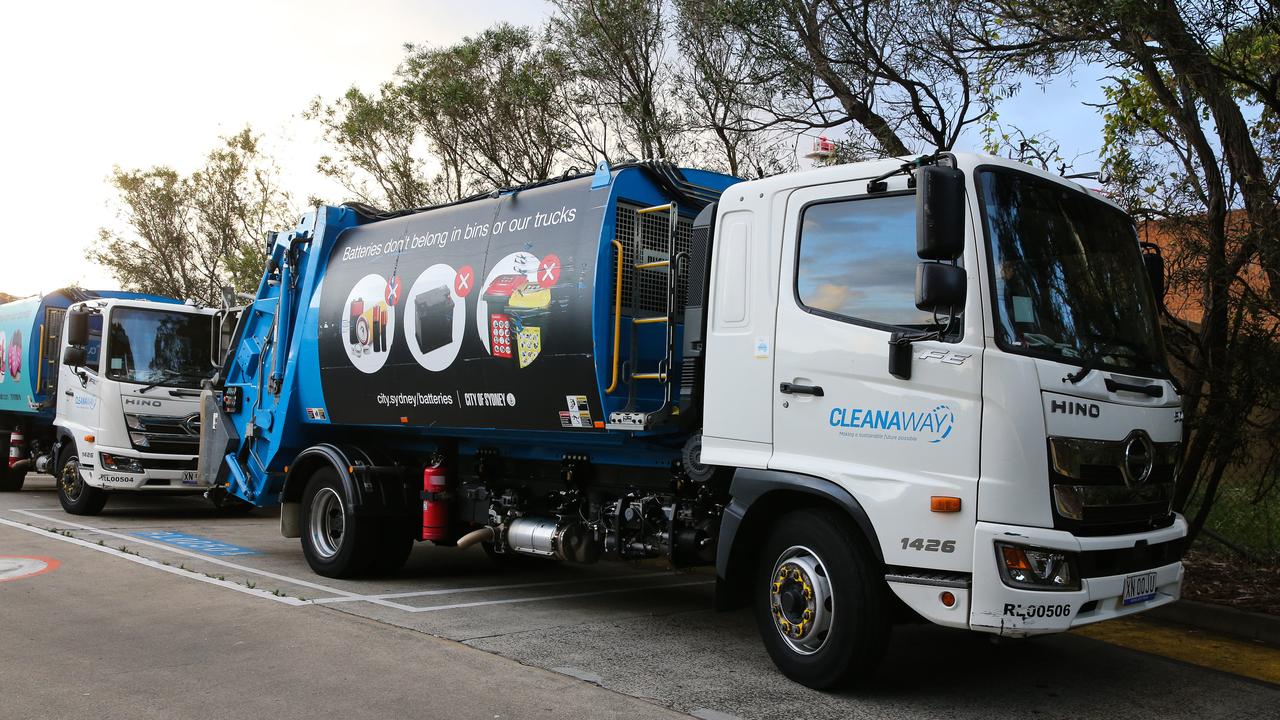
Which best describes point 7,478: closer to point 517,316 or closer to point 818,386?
point 517,316

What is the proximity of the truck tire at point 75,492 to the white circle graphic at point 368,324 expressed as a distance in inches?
250

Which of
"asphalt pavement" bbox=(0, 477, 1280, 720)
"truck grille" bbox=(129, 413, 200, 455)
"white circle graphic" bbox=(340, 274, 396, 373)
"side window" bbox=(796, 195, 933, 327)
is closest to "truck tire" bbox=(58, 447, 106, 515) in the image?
"truck grille" bbox=(129, 413, 200, 455)

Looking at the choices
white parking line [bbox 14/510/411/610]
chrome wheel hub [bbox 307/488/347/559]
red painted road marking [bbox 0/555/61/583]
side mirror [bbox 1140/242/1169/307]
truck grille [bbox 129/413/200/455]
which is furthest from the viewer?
truck grille [bbox 129/413/200/455]

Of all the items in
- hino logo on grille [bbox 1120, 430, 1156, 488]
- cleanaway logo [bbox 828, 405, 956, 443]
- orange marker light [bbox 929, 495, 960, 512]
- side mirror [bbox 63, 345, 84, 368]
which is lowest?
orange marker light [bbox 929, 495, 960, 512]

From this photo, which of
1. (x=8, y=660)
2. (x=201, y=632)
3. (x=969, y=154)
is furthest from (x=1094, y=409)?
(x=8, y=660)

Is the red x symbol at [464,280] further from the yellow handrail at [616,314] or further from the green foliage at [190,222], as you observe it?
the green foliage at [190,222]

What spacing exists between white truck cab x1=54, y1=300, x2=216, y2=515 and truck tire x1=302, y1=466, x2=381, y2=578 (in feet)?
15.3

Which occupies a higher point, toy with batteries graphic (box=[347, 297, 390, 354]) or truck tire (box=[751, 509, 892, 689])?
toy with batteries graphic (box=[347, 297, 390, 354])

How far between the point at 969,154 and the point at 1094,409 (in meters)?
1.39

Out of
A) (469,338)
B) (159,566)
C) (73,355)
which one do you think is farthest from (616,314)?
(73,355)

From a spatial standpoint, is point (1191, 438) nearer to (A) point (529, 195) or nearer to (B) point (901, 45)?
(B) point (901, 45)

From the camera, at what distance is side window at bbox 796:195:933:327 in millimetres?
5246

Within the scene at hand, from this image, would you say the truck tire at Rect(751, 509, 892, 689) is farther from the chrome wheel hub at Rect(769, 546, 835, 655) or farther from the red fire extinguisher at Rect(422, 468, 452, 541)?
the red fire extinguisher at Rect(422, 468, 452, 541)

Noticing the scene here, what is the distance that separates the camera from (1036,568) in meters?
4.83
